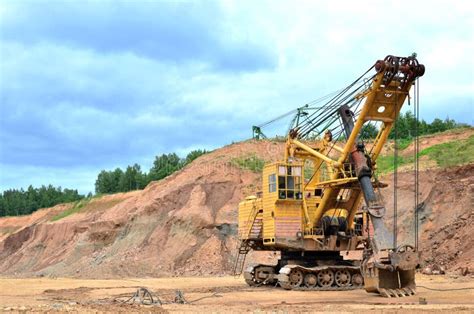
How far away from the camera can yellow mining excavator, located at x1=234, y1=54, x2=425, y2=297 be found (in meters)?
20.8

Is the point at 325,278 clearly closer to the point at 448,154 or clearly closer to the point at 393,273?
the point at 393,273

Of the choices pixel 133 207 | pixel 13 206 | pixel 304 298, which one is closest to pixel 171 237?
pixel 133 207

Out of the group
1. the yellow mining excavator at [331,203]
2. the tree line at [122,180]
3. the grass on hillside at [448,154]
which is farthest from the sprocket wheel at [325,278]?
the tree line at [122,180]

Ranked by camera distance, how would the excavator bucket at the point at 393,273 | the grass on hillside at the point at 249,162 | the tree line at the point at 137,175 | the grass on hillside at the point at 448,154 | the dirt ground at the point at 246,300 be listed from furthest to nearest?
the tree line at the point at 137,175
the grass on hillside at the point at 249,162
the grass on hillside at the point at 448,154
the excavator bucket at the point at 393,273
the dirt ground at the point at 246,300

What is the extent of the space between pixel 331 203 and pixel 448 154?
1918 cm

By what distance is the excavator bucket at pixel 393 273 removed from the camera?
19000 millimetres

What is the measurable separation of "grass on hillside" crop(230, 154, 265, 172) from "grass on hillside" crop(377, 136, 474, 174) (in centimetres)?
875

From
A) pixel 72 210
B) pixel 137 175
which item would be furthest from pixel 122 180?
pixel 72 210

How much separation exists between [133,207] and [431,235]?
2532 cm

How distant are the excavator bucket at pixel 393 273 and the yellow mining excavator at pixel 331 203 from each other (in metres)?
0.04

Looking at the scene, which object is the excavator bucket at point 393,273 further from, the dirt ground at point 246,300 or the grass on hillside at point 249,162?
the grass on hillside at point 249,162

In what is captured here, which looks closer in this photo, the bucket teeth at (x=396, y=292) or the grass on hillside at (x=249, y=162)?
the bucket teeth at (x=396, y=292)

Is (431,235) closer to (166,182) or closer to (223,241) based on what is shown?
(223,241)

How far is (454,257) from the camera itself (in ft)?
96.1
